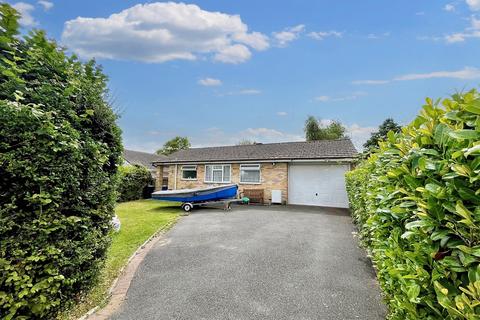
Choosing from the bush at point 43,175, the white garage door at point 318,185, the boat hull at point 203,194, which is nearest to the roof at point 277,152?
the white garage door at point 318,185

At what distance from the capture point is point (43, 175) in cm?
265

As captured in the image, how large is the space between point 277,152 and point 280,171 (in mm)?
1815

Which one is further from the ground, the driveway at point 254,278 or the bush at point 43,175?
the bush at point 43,175

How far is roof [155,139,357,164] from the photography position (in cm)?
1399

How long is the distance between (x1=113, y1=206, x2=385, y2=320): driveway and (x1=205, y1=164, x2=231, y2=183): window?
9.16m

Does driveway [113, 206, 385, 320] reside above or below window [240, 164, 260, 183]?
below

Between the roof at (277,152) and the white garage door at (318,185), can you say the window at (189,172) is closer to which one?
the roof at (277,152)

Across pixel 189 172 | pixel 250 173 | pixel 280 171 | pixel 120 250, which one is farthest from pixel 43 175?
pixel 189 172

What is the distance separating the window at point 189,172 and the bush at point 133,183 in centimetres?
295

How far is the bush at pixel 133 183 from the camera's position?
16078 millimetres

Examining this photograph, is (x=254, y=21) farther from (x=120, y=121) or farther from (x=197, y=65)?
(x=120, y=121)

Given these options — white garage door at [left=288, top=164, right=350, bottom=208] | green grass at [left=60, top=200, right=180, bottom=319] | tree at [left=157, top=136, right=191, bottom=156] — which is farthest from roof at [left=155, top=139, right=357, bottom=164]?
tree at [left=157, top=136, right=191, bottom=156]

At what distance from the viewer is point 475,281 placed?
39.1 inches

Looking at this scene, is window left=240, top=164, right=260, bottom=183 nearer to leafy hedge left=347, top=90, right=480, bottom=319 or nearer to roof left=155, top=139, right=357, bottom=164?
roof left=155, top=139, right=357, bottom=164
